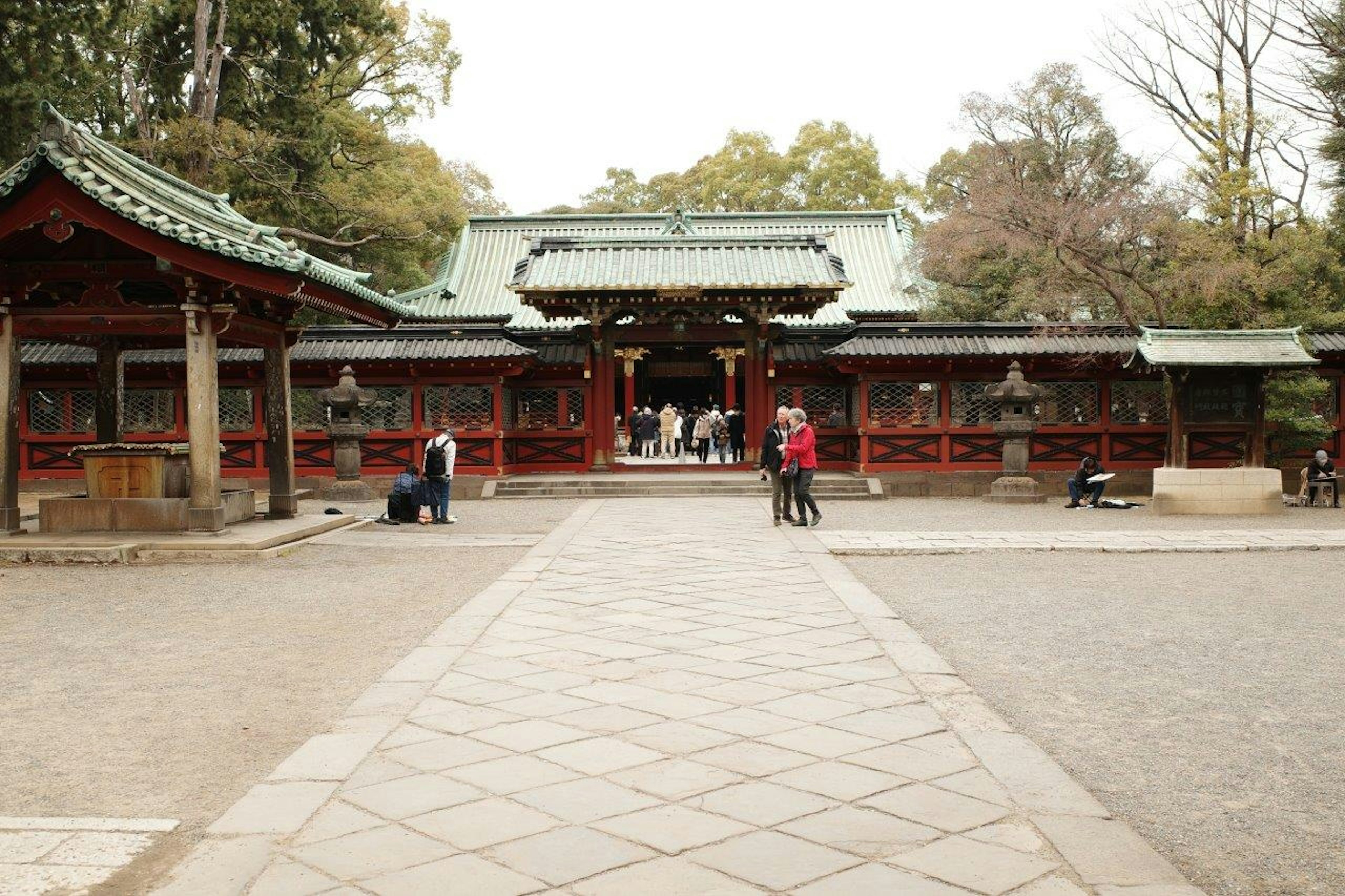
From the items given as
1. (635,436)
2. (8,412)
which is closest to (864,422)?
(635,436)

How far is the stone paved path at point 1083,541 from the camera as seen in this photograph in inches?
471

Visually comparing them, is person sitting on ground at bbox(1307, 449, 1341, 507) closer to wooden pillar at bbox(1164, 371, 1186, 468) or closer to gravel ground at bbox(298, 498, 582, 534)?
wooden pillar at bbox(1164, 371, 1186, 468)

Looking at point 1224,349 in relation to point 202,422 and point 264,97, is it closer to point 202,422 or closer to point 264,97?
point 202,422

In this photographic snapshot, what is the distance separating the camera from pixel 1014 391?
19234mm

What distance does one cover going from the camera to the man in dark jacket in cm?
2464

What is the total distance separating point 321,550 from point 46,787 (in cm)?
830

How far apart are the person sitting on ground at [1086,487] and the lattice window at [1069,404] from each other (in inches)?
101

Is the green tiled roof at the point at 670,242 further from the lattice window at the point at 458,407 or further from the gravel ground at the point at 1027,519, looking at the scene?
the gravel ground at the point at 1027,519

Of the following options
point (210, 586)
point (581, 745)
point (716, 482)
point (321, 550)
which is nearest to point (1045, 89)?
point (716, 482)

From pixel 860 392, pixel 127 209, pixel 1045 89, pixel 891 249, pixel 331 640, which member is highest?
pixel 1045 89

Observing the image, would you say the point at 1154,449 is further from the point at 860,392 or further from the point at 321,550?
the point at 321,550

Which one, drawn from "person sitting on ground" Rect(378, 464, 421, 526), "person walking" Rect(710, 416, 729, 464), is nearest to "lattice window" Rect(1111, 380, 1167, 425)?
"person walking" Rect(710, 416, 729, 464)

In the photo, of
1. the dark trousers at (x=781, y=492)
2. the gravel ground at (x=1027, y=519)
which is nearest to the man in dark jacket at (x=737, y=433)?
the gravel ground at (x=1027, y=519)

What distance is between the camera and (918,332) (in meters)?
21.1
